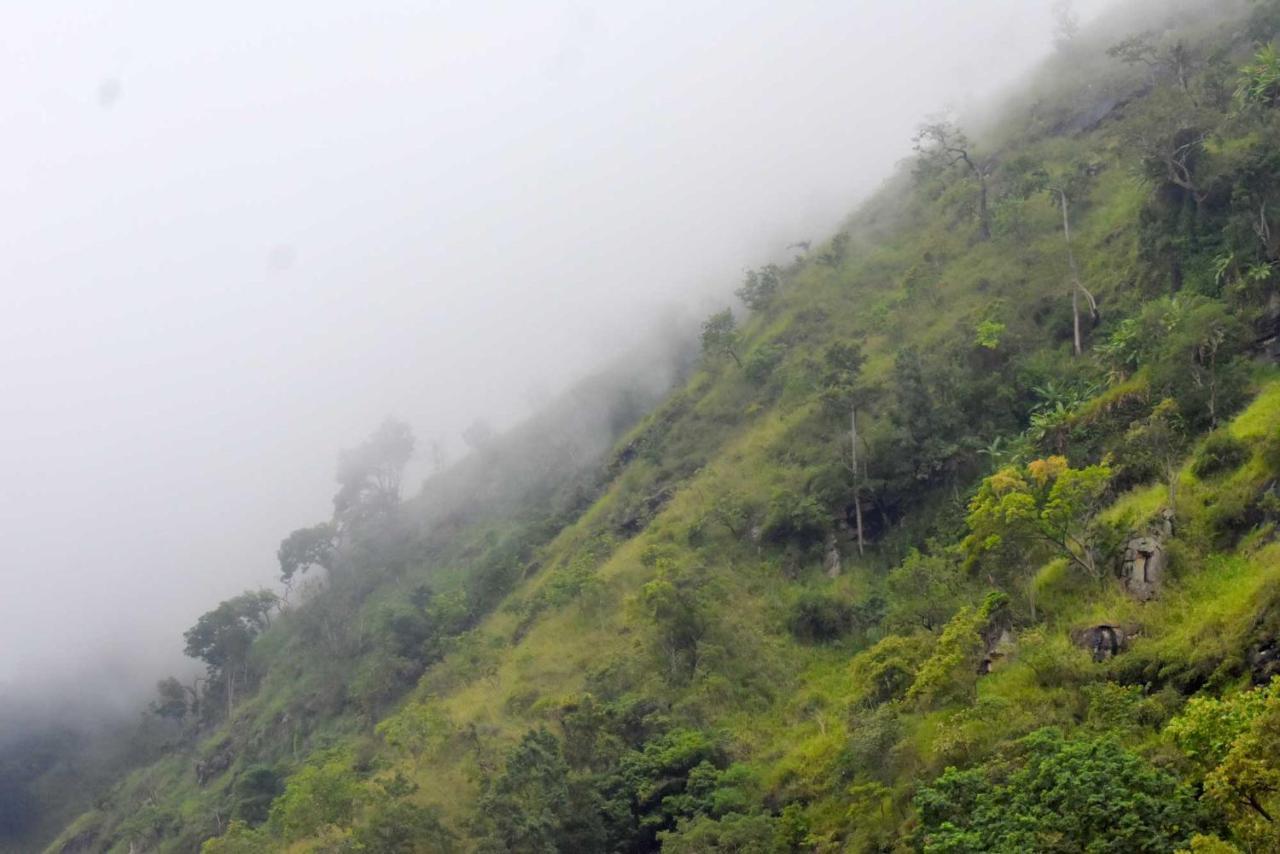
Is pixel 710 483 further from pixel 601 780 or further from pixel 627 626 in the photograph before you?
pixel 601 780

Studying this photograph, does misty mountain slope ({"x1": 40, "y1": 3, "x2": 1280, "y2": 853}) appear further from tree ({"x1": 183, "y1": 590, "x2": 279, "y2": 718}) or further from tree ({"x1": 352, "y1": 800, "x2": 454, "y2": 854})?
tree ({"x1": 183, "y1": 590, "x2": 279, "y2": 718})

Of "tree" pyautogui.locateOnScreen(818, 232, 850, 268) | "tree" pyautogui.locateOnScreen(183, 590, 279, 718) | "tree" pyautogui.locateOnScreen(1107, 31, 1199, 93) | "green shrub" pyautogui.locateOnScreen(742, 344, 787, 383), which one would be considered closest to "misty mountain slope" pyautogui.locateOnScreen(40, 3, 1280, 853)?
"green shrub" pyautogui.locateOnScreen(742, 344, 787, 383)

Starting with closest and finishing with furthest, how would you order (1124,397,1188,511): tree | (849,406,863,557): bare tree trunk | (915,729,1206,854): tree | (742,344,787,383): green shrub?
(915,729,1206,854): tree → (1124,397,1188,511): tree → (849,406,863,557): bare tree trunk → (742,344,787,383): green shrub

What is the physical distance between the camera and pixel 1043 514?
22562 mm

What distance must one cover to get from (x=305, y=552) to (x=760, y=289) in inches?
1617

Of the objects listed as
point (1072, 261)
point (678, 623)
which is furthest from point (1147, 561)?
point (1072, 261)

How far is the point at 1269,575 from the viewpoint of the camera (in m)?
16.2

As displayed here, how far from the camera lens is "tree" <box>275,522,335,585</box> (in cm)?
7488


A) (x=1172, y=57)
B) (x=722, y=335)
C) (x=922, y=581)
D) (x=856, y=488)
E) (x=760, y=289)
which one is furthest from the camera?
(x=760, y=289)

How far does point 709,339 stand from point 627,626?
69.8 ft

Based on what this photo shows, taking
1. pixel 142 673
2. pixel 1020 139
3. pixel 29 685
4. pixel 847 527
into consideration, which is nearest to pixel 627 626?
pixel 847 527

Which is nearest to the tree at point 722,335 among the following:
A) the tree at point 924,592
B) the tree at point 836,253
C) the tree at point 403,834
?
the tree at point 836,253

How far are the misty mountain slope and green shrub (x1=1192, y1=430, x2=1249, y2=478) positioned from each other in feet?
0.22

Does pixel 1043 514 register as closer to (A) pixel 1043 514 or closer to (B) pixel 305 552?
→ (A) pixel 1043 514
